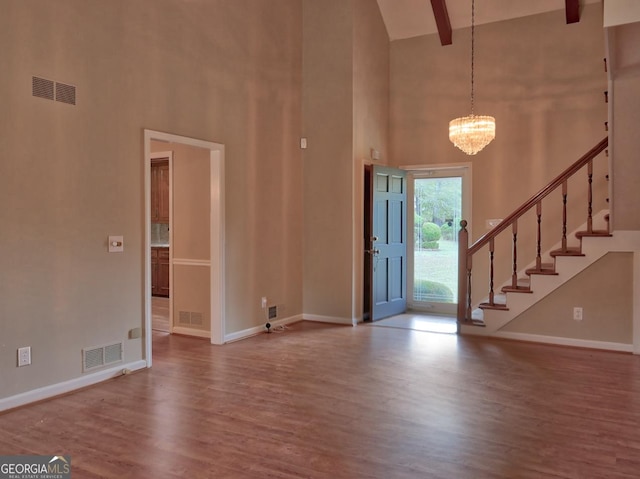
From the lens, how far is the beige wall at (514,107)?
244 inches

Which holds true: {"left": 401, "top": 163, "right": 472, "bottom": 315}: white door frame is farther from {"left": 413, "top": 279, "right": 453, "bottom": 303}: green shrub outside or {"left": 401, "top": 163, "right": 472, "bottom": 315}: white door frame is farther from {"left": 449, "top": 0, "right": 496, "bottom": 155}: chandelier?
{"left": 449, "top": 0, "right": 496, "bottom": 155}: chandelier

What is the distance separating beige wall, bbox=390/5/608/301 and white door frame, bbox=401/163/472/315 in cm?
9

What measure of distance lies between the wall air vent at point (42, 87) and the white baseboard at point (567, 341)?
4.97 metres

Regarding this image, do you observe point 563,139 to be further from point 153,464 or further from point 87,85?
point 153,464

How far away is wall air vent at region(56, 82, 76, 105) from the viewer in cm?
378

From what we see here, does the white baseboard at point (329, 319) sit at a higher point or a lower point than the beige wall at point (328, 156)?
lower

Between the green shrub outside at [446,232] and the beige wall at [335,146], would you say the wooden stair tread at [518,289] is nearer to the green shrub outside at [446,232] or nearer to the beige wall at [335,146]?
the green shrub outside at [446,232]

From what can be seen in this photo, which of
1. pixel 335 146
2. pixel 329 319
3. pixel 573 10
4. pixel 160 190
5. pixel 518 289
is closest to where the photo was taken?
pixel 518 289

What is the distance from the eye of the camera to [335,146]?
6504 millimetres

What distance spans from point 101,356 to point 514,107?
574 cm

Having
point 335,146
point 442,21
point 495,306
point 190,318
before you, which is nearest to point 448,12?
point 442,21

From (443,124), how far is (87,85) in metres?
4.78

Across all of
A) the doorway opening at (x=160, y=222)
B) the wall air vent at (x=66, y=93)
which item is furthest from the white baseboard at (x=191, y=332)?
the wall air vent at (x=66, y=93)

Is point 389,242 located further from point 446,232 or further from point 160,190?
point 160,190
